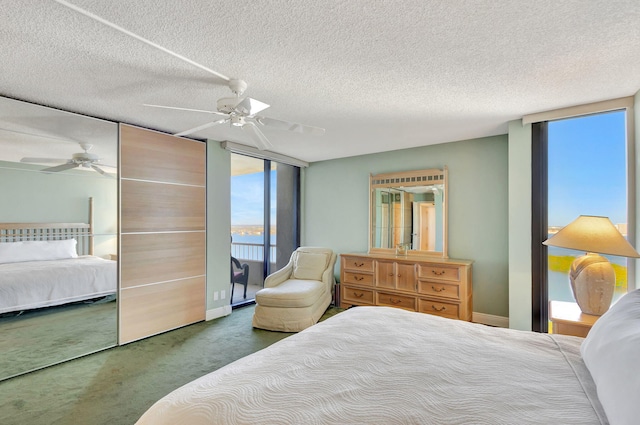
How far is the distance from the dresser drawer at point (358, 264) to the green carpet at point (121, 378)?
1.36 m

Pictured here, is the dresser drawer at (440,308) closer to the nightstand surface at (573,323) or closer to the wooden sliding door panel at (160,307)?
the nightstand surface at (573,323)

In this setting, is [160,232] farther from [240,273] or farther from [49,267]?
[240,273]

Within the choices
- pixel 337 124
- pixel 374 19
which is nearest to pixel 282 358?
pixel 374 19

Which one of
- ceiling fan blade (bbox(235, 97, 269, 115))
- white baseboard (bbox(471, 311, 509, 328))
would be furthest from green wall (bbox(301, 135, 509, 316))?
ceiling fan blade (bbox(235, 97, 269, 115))

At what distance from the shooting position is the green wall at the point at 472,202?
384 centimetres

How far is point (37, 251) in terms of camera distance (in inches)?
106

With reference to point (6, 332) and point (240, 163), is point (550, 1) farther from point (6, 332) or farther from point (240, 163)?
point (240, 163)

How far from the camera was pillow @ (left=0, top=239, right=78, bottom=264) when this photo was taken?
2547 mm

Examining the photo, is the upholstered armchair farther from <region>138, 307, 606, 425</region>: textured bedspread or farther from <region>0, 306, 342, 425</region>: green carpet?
<region>138, 307, 606, 425</region>: textured bedspread

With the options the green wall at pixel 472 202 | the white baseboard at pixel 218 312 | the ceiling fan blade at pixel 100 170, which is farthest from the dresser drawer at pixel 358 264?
the ceiling fan blade at pixel 100 170

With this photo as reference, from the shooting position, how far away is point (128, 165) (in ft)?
10.8

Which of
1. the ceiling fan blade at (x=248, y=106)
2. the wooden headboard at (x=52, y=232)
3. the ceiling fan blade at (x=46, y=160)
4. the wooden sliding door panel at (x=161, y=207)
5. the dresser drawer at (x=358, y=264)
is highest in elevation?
the ceiling fan blade at (x=248, y=106)

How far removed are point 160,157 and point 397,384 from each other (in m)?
3.45

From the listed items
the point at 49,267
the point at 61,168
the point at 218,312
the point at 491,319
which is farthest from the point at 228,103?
the point at 491,319
